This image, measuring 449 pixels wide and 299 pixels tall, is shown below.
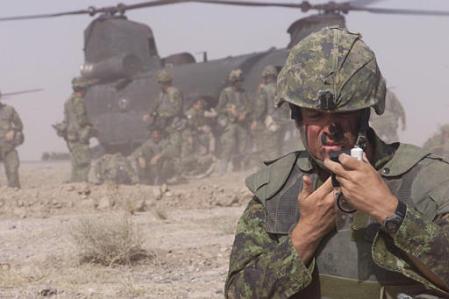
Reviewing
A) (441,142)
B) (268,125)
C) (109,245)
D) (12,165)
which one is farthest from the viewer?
(268,125)

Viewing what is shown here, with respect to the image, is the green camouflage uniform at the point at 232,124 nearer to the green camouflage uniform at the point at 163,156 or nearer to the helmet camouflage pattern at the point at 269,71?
the helmet camouflage pattern at the point at 269,71

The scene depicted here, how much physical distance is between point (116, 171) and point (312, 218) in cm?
1336

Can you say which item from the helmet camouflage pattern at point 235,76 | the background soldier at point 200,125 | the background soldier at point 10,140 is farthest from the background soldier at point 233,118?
the background soldier at point 10,140

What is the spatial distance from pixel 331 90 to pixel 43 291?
3728mm

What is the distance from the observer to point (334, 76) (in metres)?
2.21

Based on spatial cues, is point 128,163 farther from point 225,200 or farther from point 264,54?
point 225,200

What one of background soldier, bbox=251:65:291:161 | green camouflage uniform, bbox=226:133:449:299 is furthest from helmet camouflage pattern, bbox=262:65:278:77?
green camouflage uniform, bbox=226:133:449:299

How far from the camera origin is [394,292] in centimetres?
216

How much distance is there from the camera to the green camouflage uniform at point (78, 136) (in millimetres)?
15238

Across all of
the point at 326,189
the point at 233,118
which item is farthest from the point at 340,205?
the point at 233,118

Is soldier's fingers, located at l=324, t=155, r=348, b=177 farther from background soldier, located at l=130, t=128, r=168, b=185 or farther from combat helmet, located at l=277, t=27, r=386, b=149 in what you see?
background soldier, located at l=130, t=128, r=168, b=185

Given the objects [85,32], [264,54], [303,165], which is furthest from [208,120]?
[303,165]

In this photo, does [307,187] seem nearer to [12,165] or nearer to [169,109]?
[169,109]

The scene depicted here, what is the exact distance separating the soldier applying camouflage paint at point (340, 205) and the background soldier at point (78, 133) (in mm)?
13154
